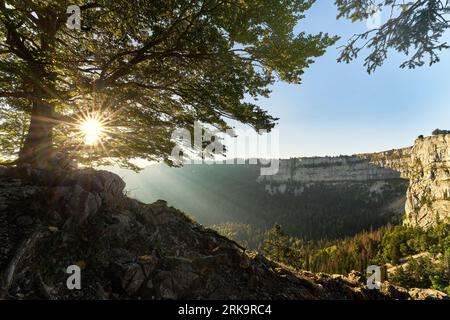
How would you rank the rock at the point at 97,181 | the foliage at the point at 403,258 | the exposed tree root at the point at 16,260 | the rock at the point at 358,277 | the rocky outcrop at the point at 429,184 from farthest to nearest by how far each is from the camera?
1. the rocky outcrop at the point at 429,184
2. the foliage at the point at 403,258
3. the rock at the point at 358,277
4. the rock at the point at 97,181
5. the exposed tree root at the point at 16,260

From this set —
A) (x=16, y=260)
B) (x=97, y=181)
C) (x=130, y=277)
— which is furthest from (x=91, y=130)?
(x=130, y=277)

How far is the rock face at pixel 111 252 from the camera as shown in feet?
18.6

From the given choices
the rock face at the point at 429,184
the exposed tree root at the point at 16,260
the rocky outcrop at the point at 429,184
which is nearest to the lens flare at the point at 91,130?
the exposed tree root at the point at 16,260

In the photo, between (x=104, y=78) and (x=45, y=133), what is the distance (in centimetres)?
337

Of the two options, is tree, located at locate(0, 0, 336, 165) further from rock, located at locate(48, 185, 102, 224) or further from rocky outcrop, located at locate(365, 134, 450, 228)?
rocky outcrop, located at locate(365, 134, 450, 228)

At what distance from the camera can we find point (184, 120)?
11.2 metres

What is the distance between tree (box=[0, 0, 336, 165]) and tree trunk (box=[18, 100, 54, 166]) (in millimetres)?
38

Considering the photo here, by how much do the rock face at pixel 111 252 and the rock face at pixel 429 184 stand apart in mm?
140806

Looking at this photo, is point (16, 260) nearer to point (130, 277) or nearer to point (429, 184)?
point (130, 277)

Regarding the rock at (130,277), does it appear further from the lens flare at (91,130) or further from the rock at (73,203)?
the lens flare at (91,130)

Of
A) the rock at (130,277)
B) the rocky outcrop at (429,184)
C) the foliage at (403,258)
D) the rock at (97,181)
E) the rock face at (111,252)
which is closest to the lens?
the rock face at (111,252)

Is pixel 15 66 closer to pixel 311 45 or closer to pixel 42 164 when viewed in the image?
pixel 42 164

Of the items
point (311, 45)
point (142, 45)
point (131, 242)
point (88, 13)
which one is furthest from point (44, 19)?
point (311, 45)

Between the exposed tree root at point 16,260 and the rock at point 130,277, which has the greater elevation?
the exposed tree root at point 16,260
